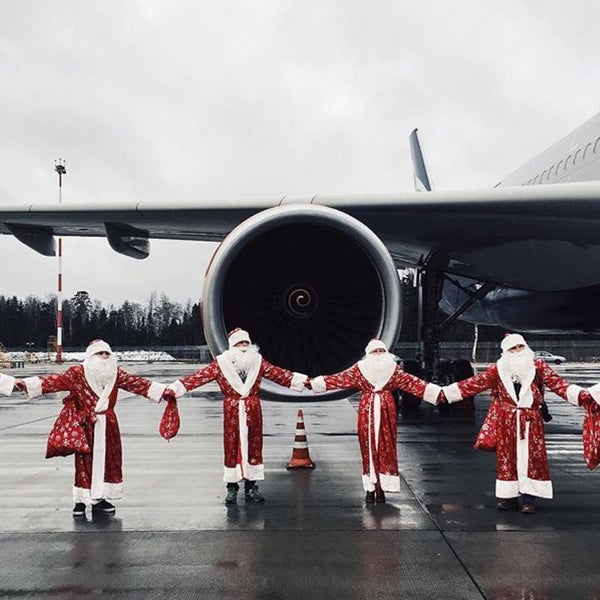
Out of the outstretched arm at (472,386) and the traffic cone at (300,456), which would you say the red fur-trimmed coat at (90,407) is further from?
the outstretched arm at (472,386)

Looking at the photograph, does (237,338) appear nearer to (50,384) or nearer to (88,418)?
(88,418)

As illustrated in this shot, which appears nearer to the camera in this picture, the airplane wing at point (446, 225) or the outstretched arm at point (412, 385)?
the outstretched arm at point (412, 385)

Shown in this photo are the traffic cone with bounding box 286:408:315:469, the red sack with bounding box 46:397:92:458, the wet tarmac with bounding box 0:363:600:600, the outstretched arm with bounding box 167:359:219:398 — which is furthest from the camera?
the traffic cone with bounding box 286:408:315:469

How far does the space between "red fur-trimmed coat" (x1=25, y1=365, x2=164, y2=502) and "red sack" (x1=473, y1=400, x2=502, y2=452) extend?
88.7 inches

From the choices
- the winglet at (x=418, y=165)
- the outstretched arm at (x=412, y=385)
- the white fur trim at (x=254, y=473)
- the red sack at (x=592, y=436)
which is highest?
A: the winglet at (x=418, y=165)

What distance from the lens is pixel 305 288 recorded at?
6.49 meters

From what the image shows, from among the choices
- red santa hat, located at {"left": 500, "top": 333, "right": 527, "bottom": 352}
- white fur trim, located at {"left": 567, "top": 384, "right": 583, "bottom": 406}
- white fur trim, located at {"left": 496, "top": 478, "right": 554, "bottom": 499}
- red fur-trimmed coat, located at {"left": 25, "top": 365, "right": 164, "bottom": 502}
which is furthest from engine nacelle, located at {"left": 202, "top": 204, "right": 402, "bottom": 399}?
white fur trim, located at {"left": 496, "top": 478, "right": 554, "bottom": 499}

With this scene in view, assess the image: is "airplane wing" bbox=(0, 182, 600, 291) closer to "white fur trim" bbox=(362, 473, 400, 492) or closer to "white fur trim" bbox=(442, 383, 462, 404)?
"white fur trim" bbox=(442, 383, 462, 404)

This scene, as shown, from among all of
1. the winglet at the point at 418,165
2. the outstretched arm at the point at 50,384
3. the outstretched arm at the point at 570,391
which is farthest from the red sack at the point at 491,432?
the winglet at the point at 418,165

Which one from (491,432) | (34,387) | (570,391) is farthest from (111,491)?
(570,391)

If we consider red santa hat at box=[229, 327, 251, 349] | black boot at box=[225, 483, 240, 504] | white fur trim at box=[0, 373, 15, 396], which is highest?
red santa hat at box=[229, 327, 251, 349]

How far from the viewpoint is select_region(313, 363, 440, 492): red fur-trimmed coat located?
5066 millimetres

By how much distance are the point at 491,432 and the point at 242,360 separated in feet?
5.93

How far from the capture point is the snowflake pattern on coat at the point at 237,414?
205 inches
